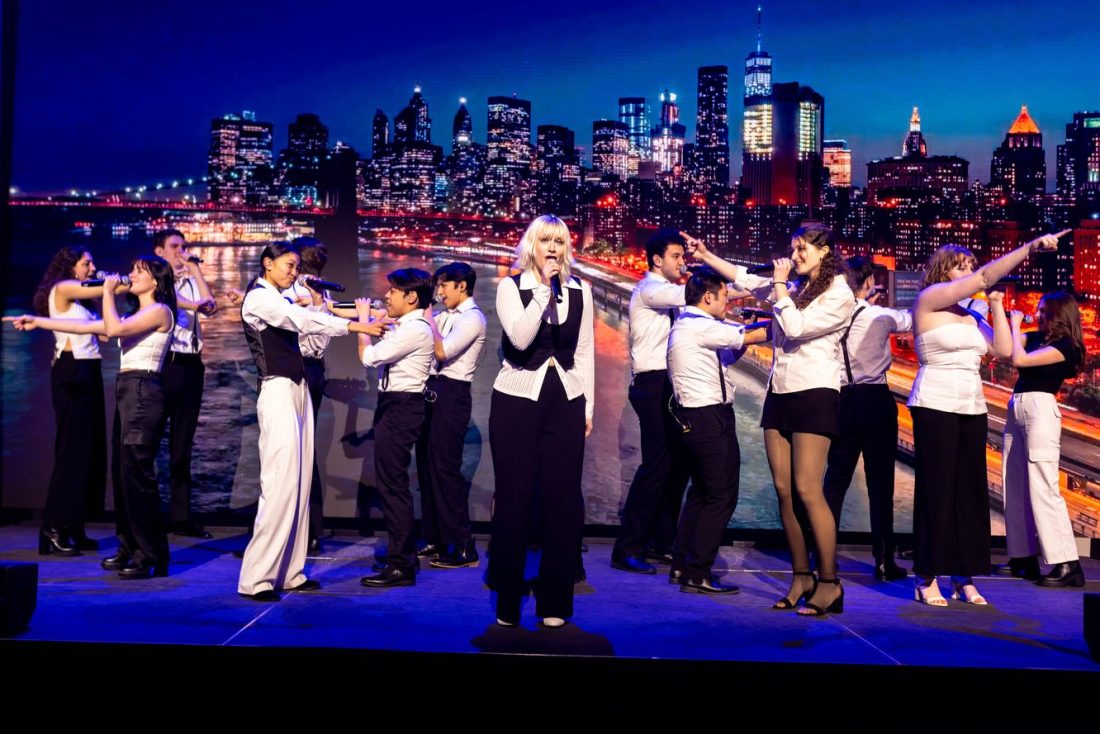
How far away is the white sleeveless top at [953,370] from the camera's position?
13.7ft

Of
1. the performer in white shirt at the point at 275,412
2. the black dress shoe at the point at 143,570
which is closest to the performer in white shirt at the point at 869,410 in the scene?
the performer in white shirt at the point at 275,412

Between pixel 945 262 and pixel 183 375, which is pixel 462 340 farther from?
pixel 945 262

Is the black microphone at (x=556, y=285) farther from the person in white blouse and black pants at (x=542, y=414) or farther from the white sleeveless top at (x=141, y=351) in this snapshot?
the white sleeveless top at (x=141, y=351)

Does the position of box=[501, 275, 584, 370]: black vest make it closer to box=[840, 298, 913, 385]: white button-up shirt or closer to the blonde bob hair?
the blonde bob hair

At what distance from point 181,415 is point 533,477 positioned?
106 inches

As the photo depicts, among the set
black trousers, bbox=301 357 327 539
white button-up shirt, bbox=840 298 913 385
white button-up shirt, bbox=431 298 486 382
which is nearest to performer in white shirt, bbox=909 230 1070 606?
white button-up shirt, bbox=840 298 913 385

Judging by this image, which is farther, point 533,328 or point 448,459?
point 448,459

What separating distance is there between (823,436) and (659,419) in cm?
110

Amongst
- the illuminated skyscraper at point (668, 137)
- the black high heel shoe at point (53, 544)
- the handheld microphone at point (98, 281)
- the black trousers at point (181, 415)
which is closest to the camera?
the handheld microphone at point (98, 281)

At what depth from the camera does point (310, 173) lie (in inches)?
255

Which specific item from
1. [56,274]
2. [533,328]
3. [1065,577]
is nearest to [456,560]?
[533,328]

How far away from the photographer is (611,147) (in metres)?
6.43

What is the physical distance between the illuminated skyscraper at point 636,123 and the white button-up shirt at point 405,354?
2.37 meters

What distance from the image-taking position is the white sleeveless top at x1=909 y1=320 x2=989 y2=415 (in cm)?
418
